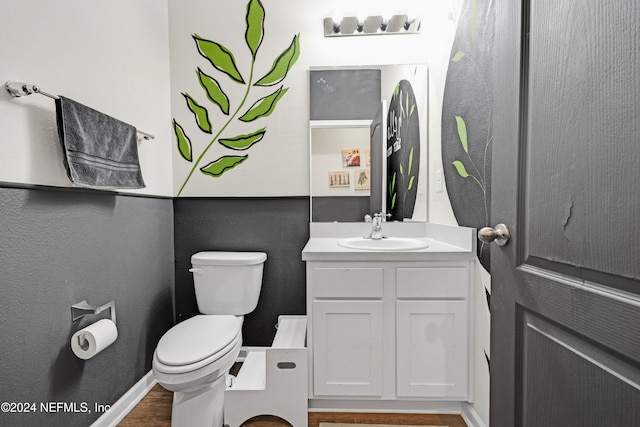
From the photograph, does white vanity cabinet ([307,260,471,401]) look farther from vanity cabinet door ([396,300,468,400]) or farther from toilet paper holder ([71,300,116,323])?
toilet paper holder ([71,300,116,323])

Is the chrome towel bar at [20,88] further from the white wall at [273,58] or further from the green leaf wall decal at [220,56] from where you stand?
the green leaf wall decal at [220,56]

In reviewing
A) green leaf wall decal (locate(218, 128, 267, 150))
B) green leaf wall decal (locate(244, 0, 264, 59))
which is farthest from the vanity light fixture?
green leaf wall decal (locate(218, 128, 267, 150))

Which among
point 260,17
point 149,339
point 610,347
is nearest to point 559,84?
point 610,347

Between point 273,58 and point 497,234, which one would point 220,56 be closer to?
point 273,58

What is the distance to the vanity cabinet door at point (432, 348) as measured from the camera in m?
1.47

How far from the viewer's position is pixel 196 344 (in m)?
1.38

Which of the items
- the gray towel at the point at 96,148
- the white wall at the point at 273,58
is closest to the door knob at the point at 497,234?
the white wall at the point at 273,58

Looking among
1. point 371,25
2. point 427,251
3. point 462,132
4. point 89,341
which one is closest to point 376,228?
point 427,251

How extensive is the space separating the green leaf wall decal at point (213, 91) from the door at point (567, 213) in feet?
5.38

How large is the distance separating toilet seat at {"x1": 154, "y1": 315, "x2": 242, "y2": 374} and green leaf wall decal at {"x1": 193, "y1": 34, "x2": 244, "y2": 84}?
1.51 meters

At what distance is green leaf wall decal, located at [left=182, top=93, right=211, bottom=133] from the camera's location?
204 cm

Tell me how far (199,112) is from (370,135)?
114 centimetres

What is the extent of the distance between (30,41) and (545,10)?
159 centimetres

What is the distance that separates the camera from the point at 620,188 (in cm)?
53
